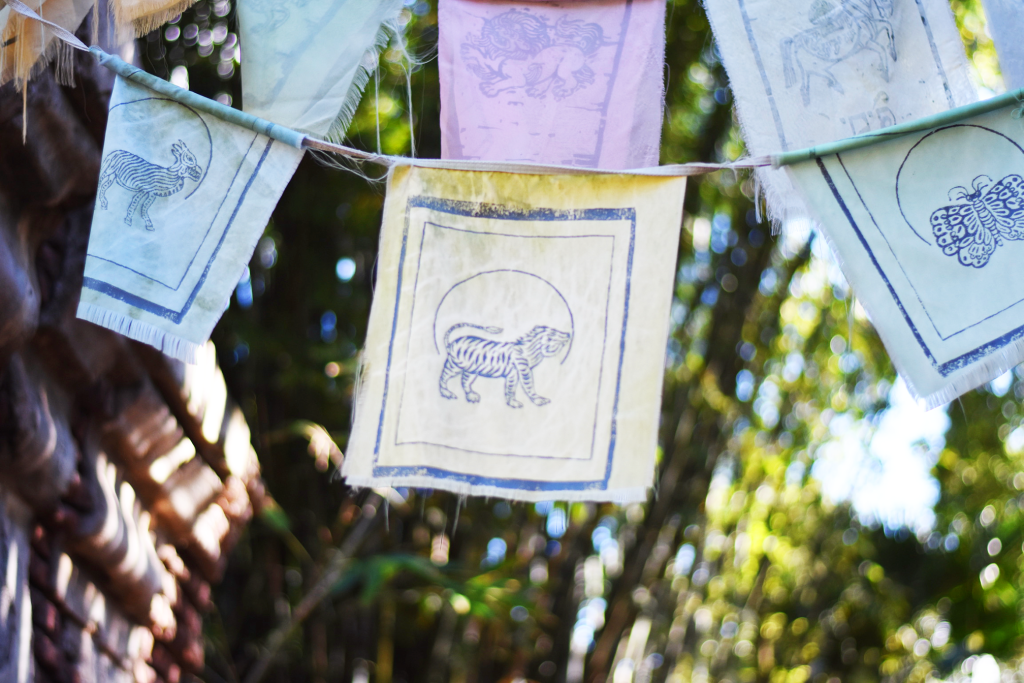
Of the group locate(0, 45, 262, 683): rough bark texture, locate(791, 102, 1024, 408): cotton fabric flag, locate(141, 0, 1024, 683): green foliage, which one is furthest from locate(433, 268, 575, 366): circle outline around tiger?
locate(141, 0, 1024, 683): green foliage

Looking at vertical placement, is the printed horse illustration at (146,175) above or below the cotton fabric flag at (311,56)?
below

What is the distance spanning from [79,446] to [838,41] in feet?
5.79

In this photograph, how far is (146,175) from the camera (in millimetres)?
1525

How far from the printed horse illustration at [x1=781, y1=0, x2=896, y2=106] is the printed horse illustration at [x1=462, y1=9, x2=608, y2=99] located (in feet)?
1.23

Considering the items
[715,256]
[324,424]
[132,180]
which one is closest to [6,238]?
[132,180]

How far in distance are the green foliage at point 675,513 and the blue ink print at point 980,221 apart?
1482 mm

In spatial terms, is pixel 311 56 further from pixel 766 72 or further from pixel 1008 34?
pixel 1008 34

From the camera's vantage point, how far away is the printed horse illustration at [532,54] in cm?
172

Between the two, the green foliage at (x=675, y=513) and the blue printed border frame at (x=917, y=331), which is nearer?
the blue printed border frame at (x=917, y=331)

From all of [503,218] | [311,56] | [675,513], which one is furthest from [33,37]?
[675,513]

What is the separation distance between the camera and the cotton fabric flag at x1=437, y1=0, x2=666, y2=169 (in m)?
1.70

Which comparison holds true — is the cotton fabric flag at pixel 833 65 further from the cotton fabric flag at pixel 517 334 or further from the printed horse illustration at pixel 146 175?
the printed horse illustration at pixel 146 175

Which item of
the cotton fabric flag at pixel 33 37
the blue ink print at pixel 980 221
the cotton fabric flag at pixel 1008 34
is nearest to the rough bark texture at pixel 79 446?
the cotton fabric flag at pixel 33 37

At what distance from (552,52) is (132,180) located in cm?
84
